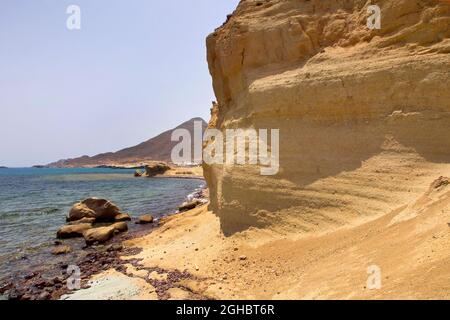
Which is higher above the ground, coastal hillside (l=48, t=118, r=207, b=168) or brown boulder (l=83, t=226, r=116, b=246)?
coastal hillside (l=48, t=118, r=207, b=168)

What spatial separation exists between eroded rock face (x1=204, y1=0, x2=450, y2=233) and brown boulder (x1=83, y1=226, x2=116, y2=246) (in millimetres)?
7361

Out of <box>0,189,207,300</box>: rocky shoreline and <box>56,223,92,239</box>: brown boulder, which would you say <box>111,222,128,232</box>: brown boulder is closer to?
<box>0,189,207,300</box>: rocky shoreline

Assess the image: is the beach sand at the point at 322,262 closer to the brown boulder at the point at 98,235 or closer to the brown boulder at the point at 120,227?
the brown boulder at the point at 98,235

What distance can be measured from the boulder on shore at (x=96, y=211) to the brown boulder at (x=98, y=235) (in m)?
4.86

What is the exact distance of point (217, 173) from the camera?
13.0 m

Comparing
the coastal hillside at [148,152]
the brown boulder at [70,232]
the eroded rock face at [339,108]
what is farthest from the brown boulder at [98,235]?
the coastal hillside at [148,152]

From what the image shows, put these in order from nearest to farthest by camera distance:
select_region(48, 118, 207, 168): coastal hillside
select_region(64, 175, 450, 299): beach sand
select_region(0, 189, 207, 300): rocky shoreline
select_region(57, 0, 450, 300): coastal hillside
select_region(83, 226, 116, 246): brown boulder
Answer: select_region(64, 175, 450, 299): beach sand
select_region(57, 0, 450, 300): coastal hillside
select_region(0, 189, 207, 300): rocky shoreline
select_region(83, 226, 116, 246): brown boulder
select_region(48, 118, 207, 168): coastal hillside

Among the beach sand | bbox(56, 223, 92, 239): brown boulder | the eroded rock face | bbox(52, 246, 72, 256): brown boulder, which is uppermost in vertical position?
the eroded rock face

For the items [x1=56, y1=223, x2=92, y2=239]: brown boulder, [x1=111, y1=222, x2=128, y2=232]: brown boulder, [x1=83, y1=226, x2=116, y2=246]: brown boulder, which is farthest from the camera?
[x1=111, y1=222, x2=128, y2=232]: brown boulder

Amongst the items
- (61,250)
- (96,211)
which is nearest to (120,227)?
(61,250)

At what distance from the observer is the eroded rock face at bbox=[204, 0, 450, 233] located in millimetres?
8766

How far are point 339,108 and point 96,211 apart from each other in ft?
56.7

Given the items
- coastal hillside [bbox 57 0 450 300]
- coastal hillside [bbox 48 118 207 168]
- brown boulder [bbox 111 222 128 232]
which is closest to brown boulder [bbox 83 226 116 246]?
brown boulder [bbox 111 222 128 232]
